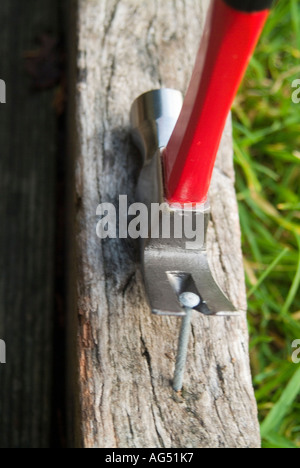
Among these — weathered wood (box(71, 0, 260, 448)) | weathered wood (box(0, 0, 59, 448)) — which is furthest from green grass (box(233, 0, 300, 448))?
weathered wood (box(0, 0, 59, 448))

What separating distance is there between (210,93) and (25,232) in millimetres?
709

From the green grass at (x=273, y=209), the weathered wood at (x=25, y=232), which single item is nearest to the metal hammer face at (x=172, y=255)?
the green grass at (x=273, y=209)

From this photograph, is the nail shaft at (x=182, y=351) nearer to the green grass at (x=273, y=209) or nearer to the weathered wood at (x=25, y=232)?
the green grass at (x=273, y=209)

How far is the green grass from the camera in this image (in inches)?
40.7

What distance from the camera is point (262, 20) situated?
501mm

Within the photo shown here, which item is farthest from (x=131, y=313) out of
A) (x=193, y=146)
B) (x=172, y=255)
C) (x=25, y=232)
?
(x=25, y=232)

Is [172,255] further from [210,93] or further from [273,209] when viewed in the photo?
[273,209]

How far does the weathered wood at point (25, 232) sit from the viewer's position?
41.1 inches

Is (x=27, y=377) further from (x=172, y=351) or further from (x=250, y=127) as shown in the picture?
(x=250, y=127)

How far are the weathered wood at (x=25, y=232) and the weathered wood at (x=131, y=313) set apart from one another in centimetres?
39

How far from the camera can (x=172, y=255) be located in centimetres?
69

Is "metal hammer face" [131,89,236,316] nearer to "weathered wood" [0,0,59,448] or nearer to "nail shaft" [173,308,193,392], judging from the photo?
"nail shaft" [173,308,193,392]
